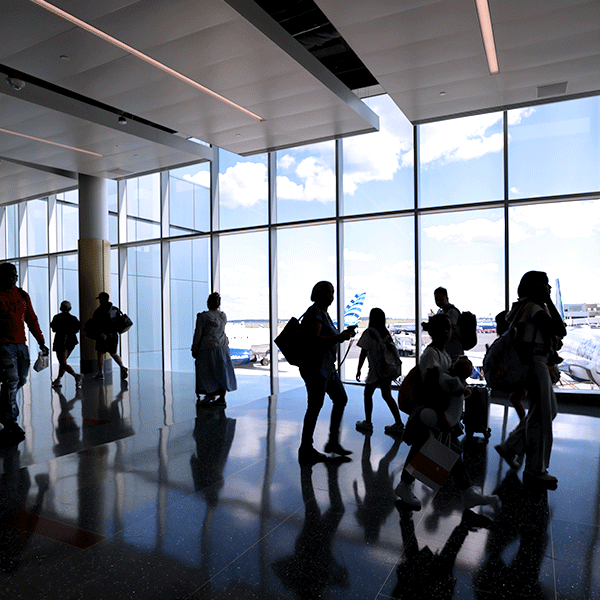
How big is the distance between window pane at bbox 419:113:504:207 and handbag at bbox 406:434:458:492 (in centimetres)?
646

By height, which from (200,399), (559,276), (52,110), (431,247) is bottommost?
(200,399)

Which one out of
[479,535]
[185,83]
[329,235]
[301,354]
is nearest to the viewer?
[479,535]

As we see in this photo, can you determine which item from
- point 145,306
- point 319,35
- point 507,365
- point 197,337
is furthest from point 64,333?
point 507,365

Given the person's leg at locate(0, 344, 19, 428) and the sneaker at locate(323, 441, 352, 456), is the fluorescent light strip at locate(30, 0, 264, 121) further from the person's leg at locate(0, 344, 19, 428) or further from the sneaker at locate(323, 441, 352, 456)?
the sneaker at locate(323, 441, 352, 456)

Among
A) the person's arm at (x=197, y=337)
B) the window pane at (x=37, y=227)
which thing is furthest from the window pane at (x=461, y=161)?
the window pane at (x=37, y=227)

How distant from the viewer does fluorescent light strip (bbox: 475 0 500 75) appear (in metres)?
4.89

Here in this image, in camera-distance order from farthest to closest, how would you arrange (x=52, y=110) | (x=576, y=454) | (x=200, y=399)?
1. (x=200, y=399)
2. (x=52, y=110)
3. (x=576, y=454)

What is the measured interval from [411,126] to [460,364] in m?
7.06

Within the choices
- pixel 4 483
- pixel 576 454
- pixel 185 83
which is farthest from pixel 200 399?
pixel 576 454

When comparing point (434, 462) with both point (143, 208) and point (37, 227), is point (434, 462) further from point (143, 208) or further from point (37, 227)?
point (37, 227)

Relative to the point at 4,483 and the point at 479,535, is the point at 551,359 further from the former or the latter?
the point at 4,483

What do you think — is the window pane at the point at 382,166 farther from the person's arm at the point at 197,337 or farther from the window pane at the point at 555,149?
the person's arm at the point at 197,337

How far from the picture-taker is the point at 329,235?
33.0 ft

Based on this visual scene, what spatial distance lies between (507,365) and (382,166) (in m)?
6.17
